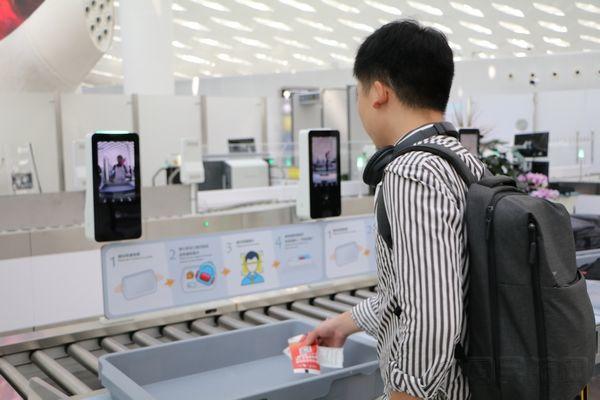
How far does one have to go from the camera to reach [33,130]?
316 inches

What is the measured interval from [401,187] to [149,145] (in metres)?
8.34

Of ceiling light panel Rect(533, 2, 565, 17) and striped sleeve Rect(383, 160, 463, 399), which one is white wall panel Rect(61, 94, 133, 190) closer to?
striped sleeve Rect(383, 160, 463, 399)

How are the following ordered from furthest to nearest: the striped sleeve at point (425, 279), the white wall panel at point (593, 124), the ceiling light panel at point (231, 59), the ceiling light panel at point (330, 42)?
the ceiling light panel at point (231, 59) → the ceiling light panel at point (330, 42) → the white wall panel at point (593, 124) → the striped sleeve at point (425, 279)

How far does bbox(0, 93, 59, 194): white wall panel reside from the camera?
25.6 ft

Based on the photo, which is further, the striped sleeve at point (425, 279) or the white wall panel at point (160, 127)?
the white wall panel at point (160, 127)

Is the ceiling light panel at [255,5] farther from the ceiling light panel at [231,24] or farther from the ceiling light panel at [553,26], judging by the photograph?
the ceiling light panel at [553,26]

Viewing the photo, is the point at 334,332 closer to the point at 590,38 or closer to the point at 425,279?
the point at 425,279

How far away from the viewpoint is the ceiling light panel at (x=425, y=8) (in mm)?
16750

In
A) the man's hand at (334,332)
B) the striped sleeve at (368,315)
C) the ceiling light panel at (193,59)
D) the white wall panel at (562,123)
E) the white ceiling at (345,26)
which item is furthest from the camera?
the ceiling light panel at (193,59)

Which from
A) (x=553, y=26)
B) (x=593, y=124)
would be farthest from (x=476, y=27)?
(x=593, y=124)

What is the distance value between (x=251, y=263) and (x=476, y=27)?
1732 centimetres

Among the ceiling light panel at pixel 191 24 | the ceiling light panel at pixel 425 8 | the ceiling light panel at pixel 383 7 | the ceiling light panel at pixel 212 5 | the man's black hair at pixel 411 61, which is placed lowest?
the man's black hair at pixel 411 61

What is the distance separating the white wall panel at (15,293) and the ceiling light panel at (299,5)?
1528 centimetres

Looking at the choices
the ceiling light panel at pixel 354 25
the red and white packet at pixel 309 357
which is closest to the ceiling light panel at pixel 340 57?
the ceiling light panel at pixel 354 25
